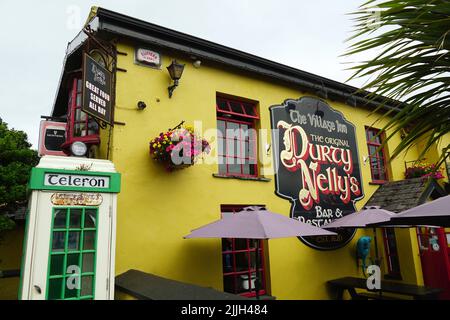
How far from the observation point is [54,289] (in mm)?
3730

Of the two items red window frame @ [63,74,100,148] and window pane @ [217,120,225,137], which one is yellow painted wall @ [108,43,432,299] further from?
red window frame @ [63,74,100,148]

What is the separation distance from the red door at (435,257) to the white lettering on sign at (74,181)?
8.99m

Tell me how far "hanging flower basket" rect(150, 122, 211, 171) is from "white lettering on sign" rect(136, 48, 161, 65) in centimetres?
159

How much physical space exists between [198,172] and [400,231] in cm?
659

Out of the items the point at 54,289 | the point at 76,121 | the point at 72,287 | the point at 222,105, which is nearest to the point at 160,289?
the point at 72,287

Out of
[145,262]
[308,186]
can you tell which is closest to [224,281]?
[145,262]

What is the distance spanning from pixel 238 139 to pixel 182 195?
215 centimetres

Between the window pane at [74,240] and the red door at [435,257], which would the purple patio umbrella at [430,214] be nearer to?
the window pane at [74,240]

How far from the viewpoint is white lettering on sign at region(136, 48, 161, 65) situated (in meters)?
6.36

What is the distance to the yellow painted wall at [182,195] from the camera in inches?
223

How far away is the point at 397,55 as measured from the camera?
323 cm

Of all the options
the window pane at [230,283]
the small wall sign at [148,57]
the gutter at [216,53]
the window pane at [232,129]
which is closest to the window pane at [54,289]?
the window pane at [230,283]

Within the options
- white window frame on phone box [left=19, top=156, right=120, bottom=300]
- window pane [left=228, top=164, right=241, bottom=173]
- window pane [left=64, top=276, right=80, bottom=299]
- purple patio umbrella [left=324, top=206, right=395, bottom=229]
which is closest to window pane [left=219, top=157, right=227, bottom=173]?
window pane [left=228, top=164, right=241, bottom=173]
